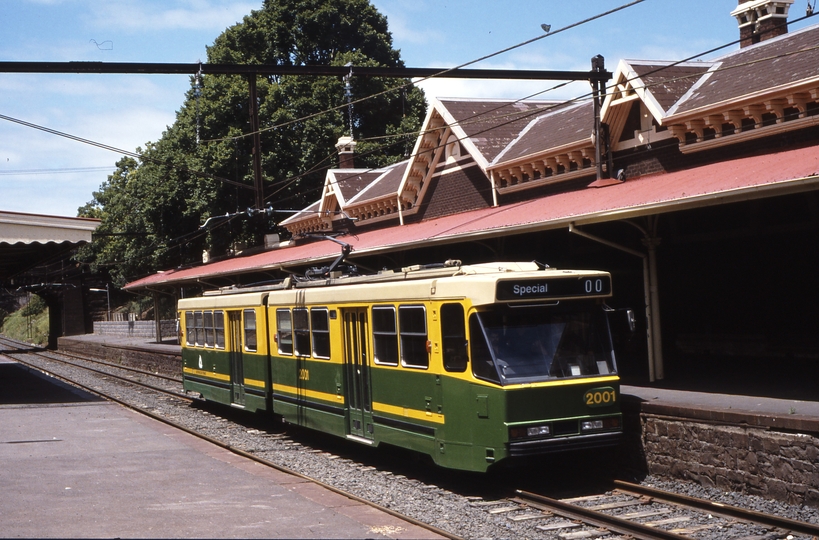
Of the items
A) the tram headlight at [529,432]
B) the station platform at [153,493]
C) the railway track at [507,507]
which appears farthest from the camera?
the tram headlight at [529,432]

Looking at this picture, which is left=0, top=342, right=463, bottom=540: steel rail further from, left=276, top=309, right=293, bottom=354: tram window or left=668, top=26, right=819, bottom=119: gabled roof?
left=668, top=26, right=819, bottom=119: gabled roof

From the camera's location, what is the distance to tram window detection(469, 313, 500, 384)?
10.3 m

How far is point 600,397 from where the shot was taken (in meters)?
10.7

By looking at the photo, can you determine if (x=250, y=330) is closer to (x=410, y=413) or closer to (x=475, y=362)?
(x=410, y=413)

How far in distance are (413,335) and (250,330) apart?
659 cm

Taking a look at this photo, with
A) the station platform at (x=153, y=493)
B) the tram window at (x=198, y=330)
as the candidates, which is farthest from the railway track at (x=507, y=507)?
the tram window at (x=198, y=330)

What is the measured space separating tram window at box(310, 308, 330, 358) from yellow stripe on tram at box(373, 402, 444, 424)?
5.67ft

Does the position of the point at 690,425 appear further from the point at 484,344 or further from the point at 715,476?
the point at 484,344

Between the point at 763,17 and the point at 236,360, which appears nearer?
the point at 236,360

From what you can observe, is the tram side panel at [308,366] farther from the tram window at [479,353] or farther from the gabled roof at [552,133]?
the gabled roof at [552,133]

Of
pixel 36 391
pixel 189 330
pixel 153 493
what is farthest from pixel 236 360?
pixel 36 391

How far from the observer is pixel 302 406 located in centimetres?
1502

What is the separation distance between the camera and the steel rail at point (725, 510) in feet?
27.6

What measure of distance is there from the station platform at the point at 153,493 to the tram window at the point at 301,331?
196 centimetres
